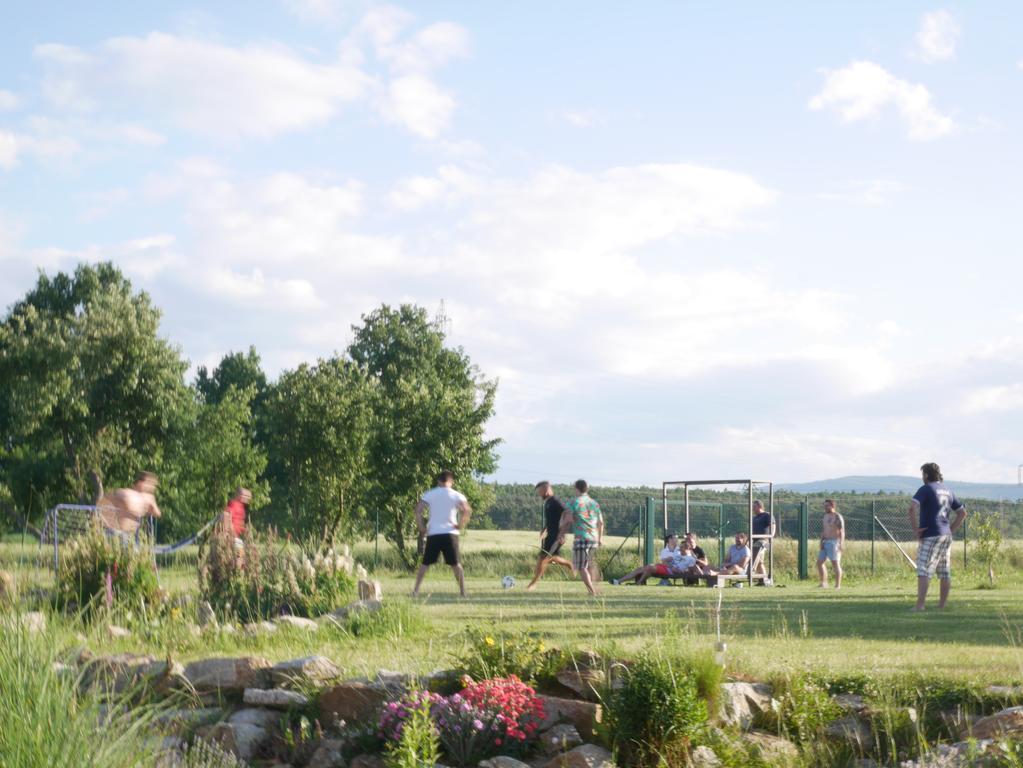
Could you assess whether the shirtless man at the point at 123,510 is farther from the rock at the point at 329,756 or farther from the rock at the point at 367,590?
the rock at the point at 329,756

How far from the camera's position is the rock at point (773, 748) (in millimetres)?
7355

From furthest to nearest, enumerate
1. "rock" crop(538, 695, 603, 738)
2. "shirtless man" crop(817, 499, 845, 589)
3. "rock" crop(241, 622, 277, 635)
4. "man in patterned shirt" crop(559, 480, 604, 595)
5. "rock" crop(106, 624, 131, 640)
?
"shirtless man" crop(817, 499, 845, 589) → "man in patterned shirt" crop(559, 480, 604, 595) → "rock" crop(241, 622, 277, 635) → "rock" crop(106, 624, 131, 640) → "rock" crop(538, 695, 603, 738)

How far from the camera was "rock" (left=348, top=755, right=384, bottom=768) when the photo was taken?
24.8 ft

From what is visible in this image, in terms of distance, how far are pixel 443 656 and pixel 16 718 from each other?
4146mm

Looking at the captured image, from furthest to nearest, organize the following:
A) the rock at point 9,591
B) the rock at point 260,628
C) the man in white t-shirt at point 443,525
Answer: the man in white t-shirt at point 443,525, the rock at point 260,628, the rock at point 9,591

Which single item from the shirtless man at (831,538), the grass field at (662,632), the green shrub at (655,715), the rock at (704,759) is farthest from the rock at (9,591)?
the shirtless man at (831,538)

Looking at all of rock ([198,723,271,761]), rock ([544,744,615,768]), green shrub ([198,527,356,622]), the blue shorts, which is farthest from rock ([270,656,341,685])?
the blue shorts

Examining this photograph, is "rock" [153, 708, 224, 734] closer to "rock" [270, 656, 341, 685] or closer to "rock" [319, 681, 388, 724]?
"rock" [270, 656, 341, 685]

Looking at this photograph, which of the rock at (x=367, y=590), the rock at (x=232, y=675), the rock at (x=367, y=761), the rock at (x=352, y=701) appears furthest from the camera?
the rock at (x=367, y=590)

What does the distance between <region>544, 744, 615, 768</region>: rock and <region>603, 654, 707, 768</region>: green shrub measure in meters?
0.10

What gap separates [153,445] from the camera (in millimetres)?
29812

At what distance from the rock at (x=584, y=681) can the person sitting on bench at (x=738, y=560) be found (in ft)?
44.2

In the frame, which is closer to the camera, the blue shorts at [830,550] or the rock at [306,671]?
the rock at [306,671]

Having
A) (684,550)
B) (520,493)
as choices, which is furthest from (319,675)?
(520,493)
